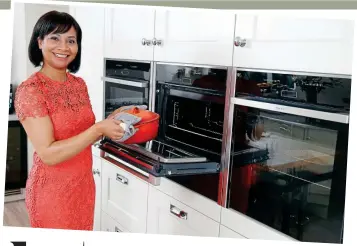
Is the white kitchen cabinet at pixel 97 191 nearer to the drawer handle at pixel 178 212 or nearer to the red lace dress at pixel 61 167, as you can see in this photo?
the red lace dress at pixel 61 167

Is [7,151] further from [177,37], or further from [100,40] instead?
[177,37]

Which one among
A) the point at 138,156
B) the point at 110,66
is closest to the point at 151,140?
the point at 138,156

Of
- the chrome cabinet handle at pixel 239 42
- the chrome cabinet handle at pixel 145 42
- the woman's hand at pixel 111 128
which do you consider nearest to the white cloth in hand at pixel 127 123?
the woman's hand at pixel 111 128

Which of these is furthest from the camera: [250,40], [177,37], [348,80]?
[177,37]

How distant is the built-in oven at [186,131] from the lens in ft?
3.55

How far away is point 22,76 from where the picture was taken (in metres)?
1.05

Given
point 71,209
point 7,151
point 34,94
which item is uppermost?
point 34,94

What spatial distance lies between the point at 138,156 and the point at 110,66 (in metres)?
0.31

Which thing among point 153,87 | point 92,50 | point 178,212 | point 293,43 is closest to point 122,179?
point 178,212

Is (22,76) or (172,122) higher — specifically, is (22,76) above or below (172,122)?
above

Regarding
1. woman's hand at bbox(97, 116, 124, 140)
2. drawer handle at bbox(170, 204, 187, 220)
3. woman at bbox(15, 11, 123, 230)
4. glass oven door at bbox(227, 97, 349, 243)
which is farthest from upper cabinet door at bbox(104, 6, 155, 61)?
drawer handle at bbox(170, 204, 187, 220)

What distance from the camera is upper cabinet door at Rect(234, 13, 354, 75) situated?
3.02 ft

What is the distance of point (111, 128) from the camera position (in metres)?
1.05

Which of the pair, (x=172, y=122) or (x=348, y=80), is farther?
(x=172, y=122)
